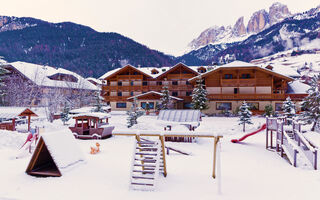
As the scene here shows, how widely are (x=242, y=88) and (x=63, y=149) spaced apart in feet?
102

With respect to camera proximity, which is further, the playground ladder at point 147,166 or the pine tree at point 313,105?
the pine tree at point 313,105

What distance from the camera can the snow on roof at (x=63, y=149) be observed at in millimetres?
8164

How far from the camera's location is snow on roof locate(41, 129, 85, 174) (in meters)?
8.16

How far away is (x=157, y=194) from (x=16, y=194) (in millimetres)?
4546

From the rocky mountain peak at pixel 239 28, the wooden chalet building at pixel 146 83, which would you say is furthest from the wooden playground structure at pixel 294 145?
the rocky mountain peak at pixel 239 28

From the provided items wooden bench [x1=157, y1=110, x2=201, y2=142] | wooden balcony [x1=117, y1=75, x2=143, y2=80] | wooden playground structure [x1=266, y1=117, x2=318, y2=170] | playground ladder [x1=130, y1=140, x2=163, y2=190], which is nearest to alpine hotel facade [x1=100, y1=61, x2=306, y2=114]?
wooden balcony [x1=117, y1=75, x2=143, y2=80]

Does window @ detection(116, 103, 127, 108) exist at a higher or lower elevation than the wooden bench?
higher

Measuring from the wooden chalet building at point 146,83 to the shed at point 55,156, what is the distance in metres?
30.2

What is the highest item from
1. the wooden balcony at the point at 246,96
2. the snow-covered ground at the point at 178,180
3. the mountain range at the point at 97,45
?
the mountain range at the point at 97,45

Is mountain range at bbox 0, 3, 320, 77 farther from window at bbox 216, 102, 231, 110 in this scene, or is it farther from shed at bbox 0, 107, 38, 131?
shed at bbox 0, 107, 38, 131

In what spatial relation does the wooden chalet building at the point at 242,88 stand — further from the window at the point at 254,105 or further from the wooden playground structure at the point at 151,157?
the wooden playground structure at the point at 151,157

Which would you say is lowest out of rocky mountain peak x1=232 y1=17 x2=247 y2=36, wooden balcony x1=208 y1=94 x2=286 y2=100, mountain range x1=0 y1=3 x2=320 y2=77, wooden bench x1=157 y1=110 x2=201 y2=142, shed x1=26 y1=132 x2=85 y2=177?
shed x1=26 y1=132 x2=85 y2=177

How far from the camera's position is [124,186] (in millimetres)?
7355

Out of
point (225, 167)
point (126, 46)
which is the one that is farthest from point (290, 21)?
point (225, 167)
